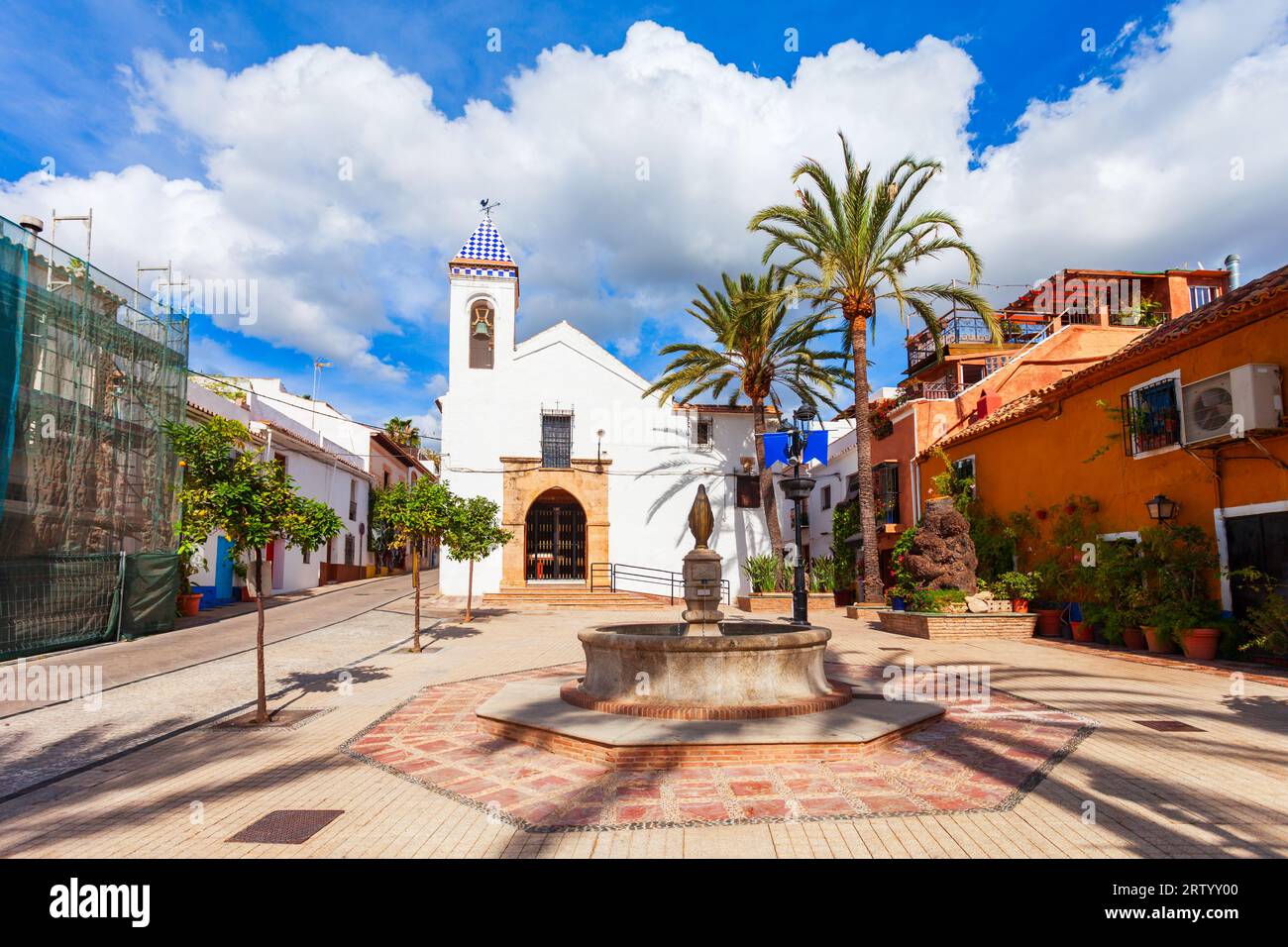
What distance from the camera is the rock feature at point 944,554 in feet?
49.1

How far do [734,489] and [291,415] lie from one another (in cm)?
2000

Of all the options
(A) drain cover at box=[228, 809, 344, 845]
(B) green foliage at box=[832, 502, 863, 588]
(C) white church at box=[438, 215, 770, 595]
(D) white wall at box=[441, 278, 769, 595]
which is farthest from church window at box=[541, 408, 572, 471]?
(A) drain cover at box=[228, 809, 344, 845]

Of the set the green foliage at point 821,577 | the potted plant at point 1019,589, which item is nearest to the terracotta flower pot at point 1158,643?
the potted plant at point 1019,589

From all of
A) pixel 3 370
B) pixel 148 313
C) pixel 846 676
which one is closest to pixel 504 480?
pixel 148 313

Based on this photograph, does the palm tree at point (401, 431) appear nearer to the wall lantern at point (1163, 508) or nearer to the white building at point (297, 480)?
the white building at point (297, 480)

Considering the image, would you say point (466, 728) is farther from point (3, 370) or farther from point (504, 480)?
point (504, 480)

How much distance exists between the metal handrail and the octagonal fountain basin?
16.1 meters

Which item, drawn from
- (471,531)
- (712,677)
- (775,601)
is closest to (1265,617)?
(712,677)

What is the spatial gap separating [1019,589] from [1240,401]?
18.9 feet

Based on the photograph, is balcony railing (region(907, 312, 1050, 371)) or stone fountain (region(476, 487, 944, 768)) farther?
balcony railing (region(907, 312, 1050, 371))

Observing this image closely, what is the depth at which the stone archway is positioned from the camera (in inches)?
894

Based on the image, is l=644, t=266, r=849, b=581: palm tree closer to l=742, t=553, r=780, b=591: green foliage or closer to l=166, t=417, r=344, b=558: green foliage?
l=742, t=553, r=780, b=591: green foliage

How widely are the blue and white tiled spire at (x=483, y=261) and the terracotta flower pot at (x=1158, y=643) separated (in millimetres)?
19863
